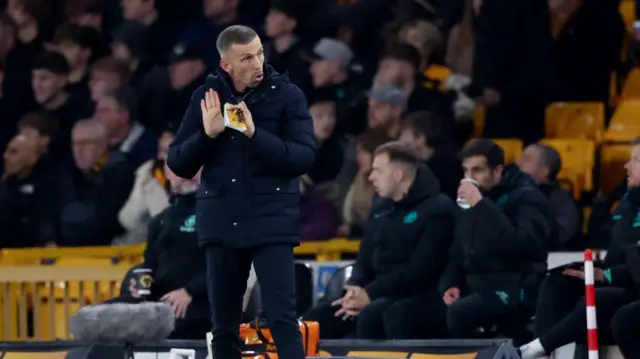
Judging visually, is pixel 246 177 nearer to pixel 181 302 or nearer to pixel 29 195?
pixel 181 302

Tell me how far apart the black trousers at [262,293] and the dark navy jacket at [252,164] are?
91 mm

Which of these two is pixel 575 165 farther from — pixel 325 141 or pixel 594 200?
pixel 325 141

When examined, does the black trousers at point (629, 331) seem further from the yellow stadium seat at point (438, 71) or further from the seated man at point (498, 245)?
the yellow stadium seat at point (438, 71)

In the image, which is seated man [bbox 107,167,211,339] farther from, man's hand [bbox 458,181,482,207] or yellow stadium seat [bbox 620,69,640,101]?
yellow stadium seat [bbox 620,69,640,101]

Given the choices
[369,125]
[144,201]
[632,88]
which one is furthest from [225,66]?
[632,88]

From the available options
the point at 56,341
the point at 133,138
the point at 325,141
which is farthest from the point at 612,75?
the point at 56,341

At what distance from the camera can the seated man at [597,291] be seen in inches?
449

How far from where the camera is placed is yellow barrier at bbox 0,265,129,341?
43.9ft

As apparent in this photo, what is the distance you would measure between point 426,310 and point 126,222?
132 inches

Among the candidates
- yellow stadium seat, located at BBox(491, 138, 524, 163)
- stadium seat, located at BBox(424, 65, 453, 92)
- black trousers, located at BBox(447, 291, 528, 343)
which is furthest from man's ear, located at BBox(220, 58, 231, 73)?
stadium seat, located at BBox(424, 65, 453, 92)

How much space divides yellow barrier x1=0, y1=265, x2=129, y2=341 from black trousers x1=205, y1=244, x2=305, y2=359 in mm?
3970

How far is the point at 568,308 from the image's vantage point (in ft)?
38.5

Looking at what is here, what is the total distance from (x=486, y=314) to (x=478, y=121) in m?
3.80

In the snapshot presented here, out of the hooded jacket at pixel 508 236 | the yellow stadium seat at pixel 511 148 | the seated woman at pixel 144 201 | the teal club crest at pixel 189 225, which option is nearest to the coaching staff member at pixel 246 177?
the hooded jacket at pixel 508 236
